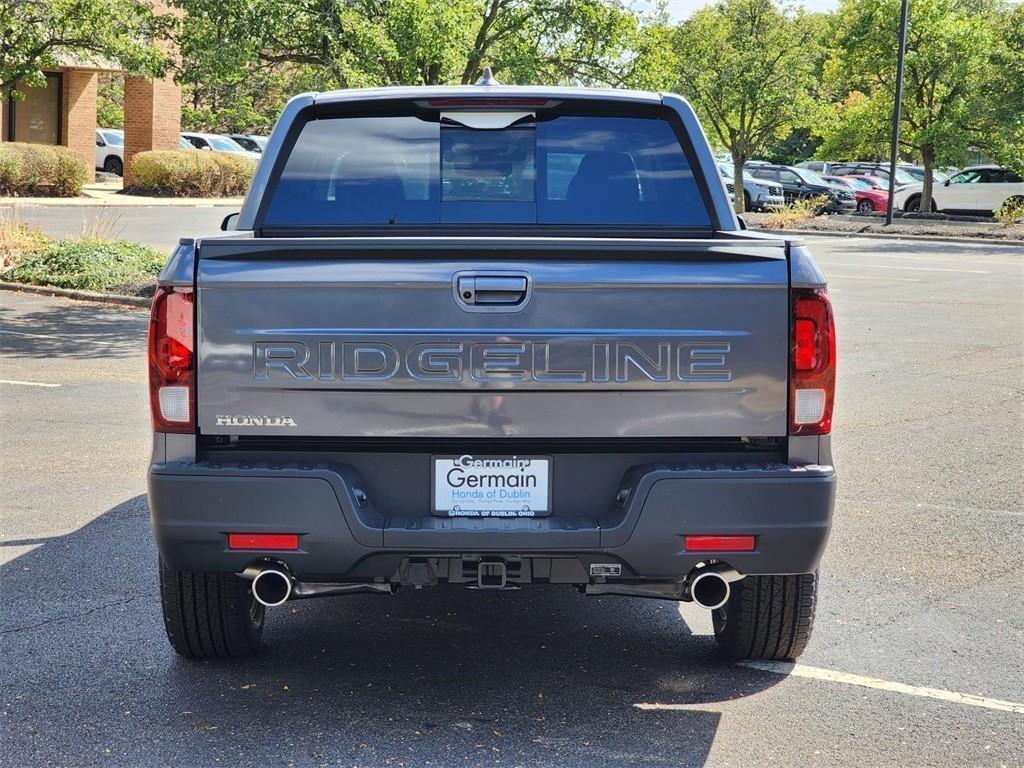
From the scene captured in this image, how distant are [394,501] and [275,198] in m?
1.55

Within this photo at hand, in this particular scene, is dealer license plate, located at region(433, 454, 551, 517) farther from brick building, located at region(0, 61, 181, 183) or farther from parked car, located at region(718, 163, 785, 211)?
brick building, located at region(0, 61, 181, 183)

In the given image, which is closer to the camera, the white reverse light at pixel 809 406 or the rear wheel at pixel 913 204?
the white reverse light at pixel 809 406

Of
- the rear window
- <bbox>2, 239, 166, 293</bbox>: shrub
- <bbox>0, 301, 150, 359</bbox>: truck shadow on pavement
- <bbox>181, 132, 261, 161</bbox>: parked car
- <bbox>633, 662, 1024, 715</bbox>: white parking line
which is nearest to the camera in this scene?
<bbox>633, 662, 1024, 715</bbox>: white parking line

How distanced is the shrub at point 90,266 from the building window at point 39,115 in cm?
Result: 2518

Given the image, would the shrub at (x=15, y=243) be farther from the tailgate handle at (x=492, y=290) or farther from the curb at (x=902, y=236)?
the curb at (x=902, y=236)

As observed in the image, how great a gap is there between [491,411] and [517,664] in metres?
1.27

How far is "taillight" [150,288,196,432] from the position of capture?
164 inches

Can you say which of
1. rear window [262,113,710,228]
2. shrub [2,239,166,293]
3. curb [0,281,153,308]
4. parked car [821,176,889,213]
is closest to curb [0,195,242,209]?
shrub [2,239,166,293]

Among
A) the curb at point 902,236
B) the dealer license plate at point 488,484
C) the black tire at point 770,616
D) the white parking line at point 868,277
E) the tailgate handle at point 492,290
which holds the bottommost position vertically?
the black tire at point 770,616

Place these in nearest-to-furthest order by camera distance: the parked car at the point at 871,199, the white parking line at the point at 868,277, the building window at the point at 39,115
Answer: the white parking line at the point at 868,277, the building window at the point at 39,115, the parked car at the point at 871,199

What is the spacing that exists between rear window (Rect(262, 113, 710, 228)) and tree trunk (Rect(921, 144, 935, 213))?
34415 mm

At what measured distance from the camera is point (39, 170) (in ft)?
118

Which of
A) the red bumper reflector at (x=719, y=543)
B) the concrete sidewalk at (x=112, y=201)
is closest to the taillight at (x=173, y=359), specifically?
the red bumper reflector at (x=719, y=543)

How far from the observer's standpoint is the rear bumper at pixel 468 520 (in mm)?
4176
